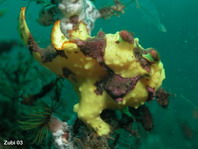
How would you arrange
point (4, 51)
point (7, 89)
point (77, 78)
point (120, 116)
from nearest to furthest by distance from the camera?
point (77, 78)
point (120, 116)
point (7, 89)
point (4, 51)

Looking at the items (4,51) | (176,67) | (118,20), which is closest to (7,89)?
(4,51)

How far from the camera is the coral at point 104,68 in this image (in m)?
2.72

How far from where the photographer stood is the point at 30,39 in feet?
10.3

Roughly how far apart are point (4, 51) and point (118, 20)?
3721 centimetres

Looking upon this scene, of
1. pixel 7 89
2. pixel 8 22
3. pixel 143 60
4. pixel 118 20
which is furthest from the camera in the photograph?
pixel 8 22

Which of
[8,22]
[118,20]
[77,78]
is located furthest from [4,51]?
[8,22]

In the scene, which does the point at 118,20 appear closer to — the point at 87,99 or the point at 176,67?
the point at 176,67

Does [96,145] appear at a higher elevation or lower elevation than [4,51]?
higher

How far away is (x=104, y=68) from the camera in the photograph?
281 cm

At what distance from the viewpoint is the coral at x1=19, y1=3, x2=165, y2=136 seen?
2725 millimetres

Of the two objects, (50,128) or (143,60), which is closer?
(143,60)

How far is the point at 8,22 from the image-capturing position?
50688mm

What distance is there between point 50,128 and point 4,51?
3788mm

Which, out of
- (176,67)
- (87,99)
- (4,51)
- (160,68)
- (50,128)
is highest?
(160,68)
